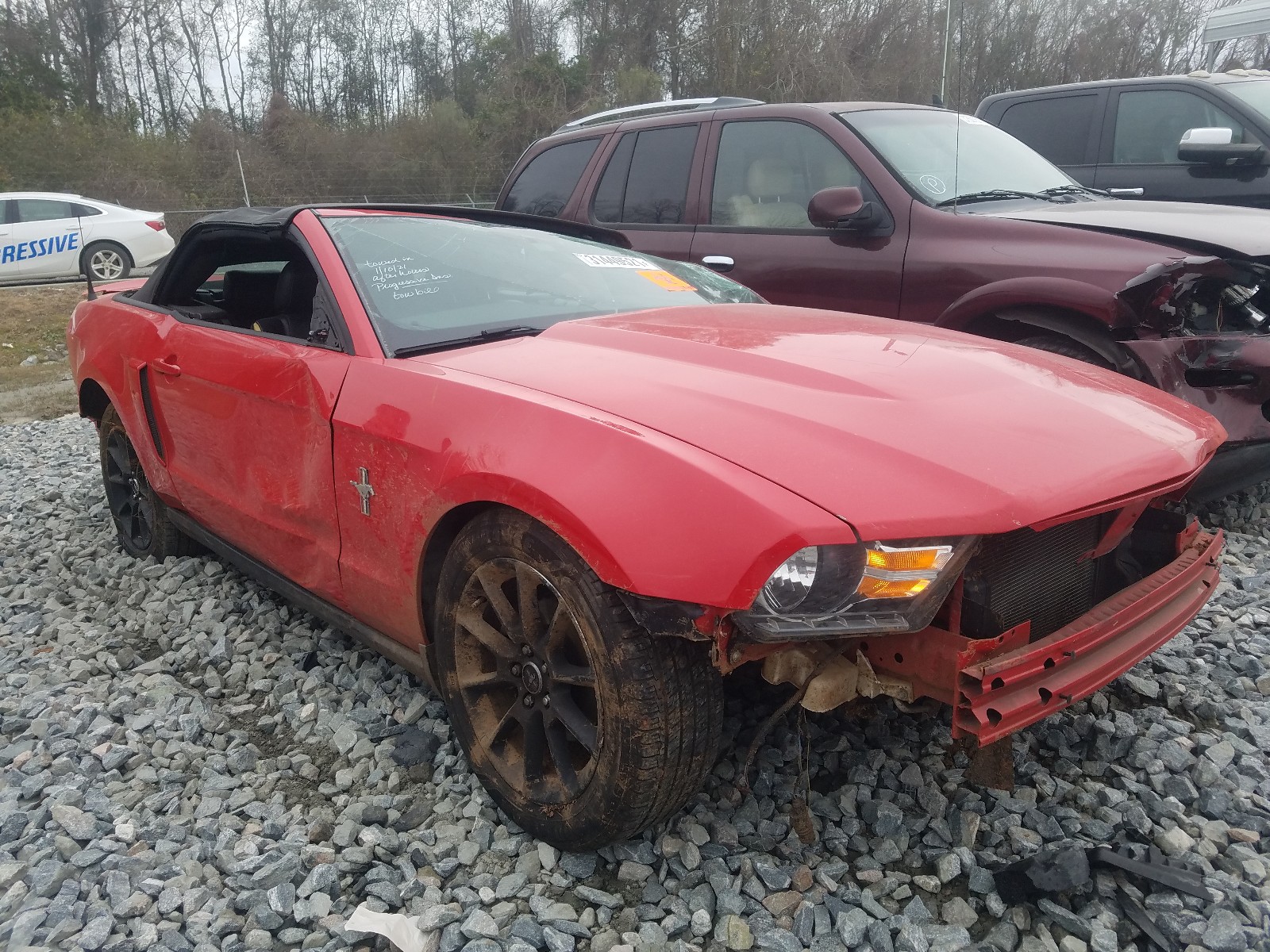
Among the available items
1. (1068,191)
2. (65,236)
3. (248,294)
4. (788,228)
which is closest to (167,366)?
(248,294)

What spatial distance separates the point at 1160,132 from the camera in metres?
6.52

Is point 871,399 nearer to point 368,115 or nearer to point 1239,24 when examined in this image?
point 1239,24

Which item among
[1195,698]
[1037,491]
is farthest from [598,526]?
[1195,698]

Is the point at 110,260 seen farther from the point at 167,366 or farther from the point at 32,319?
the point at 167,366

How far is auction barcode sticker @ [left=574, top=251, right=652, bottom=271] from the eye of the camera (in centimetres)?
328

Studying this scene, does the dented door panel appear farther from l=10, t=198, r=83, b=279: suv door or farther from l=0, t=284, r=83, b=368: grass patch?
l=10, t=198, r=83, b=279: suv door

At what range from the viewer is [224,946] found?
2018 millimetres

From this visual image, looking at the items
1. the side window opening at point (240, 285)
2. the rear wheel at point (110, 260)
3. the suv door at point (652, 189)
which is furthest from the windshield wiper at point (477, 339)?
the rear wheel at point (110, 260)

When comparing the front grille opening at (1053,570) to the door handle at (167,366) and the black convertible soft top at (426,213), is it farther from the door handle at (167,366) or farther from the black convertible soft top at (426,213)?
the door handle at (167,366)

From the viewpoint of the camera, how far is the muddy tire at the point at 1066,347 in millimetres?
3785

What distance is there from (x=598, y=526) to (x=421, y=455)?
0.66 meters

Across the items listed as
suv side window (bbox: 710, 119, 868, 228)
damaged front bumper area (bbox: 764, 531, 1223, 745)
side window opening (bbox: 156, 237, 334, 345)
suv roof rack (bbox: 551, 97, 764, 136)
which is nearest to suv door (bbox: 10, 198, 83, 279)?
suv roof rack (bbox: 551, 97, 764, 136)

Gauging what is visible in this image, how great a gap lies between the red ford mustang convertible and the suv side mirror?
406 centimetres

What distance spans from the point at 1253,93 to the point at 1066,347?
4.01 meters
